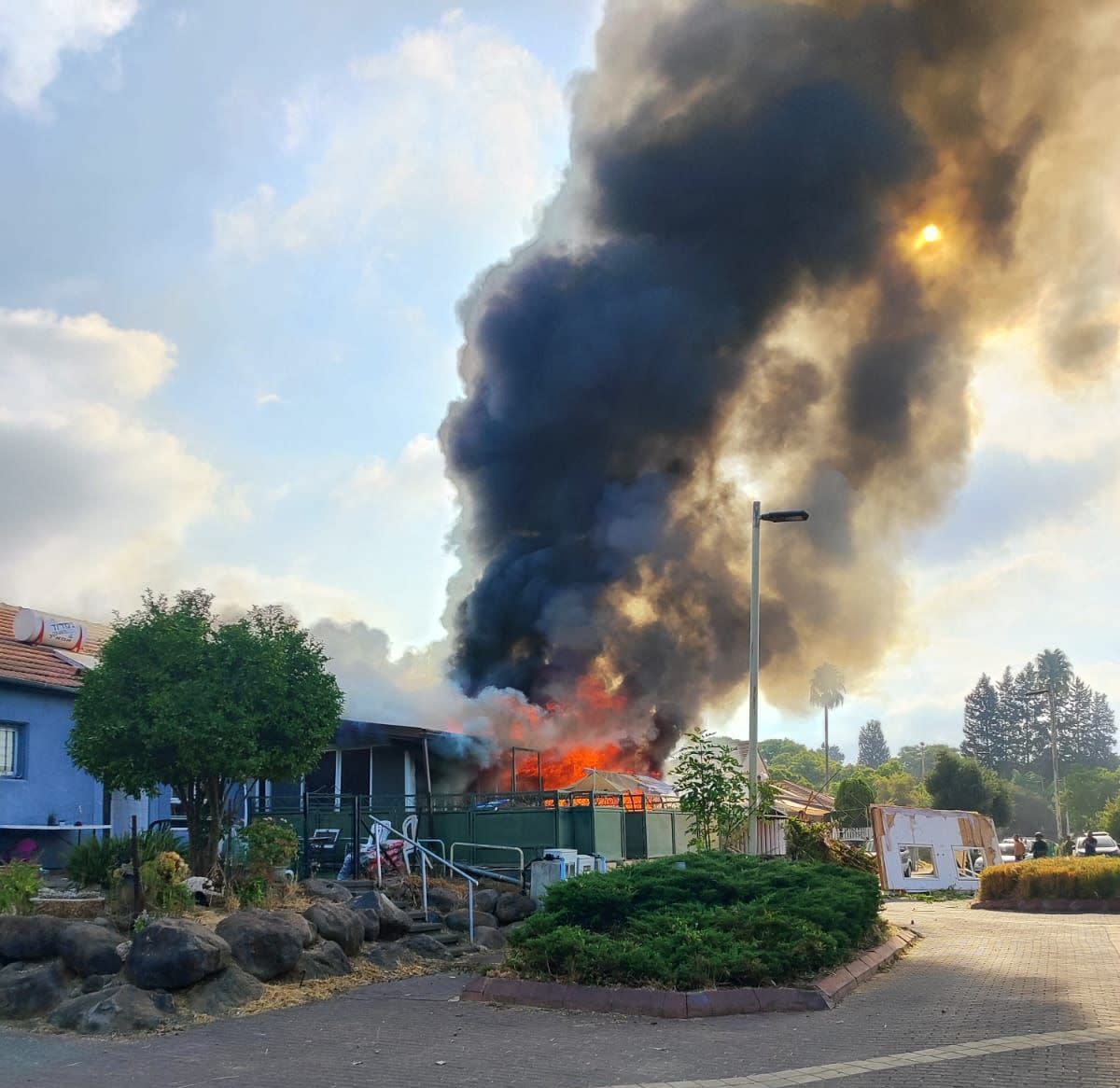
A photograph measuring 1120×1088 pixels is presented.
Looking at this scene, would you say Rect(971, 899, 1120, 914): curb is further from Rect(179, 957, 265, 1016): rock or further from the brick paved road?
Rect(179, 957, 265, 1016): rock

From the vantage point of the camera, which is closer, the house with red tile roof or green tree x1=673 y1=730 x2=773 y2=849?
the house with red tile roof

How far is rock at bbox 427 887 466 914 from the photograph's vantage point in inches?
622

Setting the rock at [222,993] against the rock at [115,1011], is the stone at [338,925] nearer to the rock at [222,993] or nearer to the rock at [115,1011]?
the rock at [222,993]

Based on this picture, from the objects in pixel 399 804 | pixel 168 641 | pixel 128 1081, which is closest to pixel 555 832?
pixel 399 804

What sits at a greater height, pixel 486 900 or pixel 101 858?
pixel 101 858

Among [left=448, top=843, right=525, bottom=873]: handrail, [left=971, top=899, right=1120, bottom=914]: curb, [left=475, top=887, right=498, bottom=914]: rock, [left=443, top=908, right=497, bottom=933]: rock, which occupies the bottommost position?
[left=971, top=899, right=1120, bottom=914]: curb

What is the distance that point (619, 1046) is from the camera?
355 inches

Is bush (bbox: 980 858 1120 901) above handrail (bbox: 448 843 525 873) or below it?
below

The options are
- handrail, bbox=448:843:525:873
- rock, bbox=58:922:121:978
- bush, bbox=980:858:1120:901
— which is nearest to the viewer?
rock, bbox=58:922:121:978

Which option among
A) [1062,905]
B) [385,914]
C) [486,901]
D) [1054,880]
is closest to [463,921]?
[486,901]

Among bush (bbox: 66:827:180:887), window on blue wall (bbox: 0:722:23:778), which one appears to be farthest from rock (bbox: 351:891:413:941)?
window on blue wall (bbox: 0:722:23:778)

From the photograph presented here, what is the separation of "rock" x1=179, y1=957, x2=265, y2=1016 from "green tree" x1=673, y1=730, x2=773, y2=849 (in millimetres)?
9228

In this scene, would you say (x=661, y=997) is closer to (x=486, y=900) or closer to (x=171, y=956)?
(x=171, y=956)

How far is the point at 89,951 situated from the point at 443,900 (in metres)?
5.75
